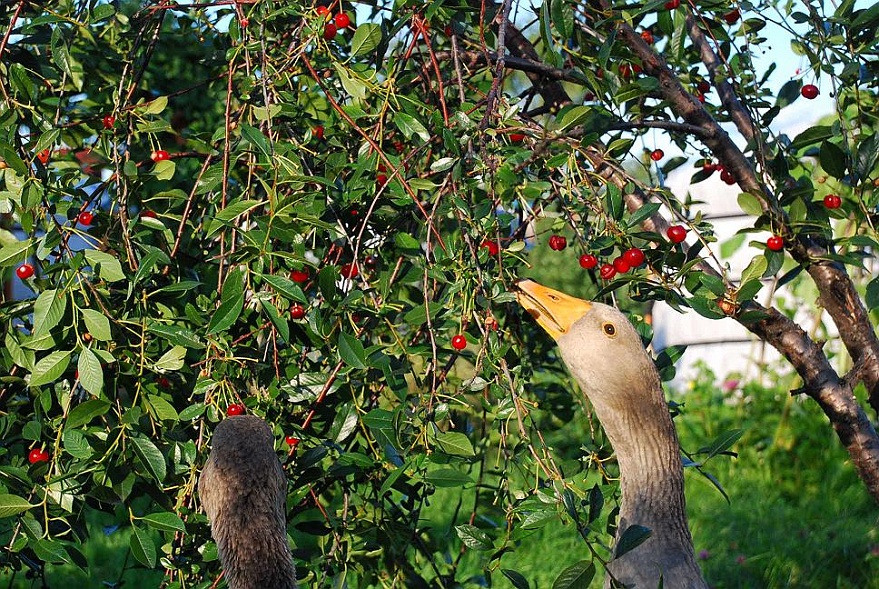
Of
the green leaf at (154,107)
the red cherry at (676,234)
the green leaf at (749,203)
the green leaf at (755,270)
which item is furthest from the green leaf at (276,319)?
the green leaf at (749,203)

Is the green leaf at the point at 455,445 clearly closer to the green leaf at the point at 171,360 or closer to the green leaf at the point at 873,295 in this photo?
Answer: the green leaf at the point at 171,360

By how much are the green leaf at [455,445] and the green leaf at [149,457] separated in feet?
1.93

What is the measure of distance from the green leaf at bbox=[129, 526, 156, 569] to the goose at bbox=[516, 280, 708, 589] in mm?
1115

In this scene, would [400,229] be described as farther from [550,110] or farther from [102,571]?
[102,571]

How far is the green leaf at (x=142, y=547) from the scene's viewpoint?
2.07 meters

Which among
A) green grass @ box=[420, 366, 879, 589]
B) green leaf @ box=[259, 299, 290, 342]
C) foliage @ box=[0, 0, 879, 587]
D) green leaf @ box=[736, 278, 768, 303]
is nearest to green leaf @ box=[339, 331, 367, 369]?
foliage @ box=[0, 0, 879, 587]

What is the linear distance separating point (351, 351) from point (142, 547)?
64cm

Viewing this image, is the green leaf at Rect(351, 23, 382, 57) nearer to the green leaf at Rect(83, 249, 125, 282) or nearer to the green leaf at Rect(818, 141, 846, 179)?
the green leaf at Rect(83, 249, 125, 282)

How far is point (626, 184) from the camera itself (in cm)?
233

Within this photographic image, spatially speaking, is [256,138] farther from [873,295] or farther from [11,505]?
[873,295]

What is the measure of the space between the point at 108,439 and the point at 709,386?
6748mm

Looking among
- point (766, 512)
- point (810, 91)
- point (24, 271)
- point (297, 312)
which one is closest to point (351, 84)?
point (297, 312)

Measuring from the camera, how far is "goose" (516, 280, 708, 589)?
2.58 metres

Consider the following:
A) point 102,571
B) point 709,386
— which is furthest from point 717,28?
point 709,386
